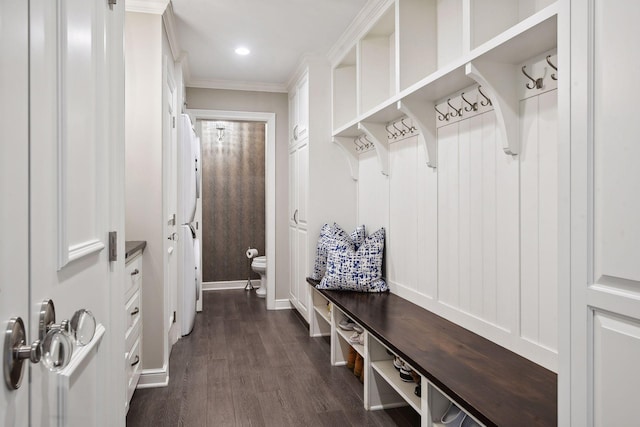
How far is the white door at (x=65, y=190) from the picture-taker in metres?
0.61

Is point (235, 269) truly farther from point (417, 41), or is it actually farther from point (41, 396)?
point (41, 396)

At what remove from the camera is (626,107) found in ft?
2.73

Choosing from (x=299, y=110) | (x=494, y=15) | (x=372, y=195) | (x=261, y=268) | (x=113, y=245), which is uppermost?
(x=299, y=110)

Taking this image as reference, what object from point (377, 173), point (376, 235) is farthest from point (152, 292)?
point (377, 173)

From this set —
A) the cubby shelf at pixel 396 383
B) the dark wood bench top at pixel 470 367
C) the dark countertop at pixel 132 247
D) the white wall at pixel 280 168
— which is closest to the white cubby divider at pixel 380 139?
the dark wood bench top at pixel 470 367

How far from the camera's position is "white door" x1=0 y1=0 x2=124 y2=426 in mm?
606

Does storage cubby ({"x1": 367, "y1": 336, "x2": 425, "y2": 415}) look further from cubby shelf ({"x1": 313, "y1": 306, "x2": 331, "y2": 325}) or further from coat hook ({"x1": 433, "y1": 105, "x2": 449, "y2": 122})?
coat hook ({"x1": 433, "y1": 105, "x2": 449, "y2": 122})

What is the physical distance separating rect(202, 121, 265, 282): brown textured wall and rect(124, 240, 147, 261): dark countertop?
3278mm

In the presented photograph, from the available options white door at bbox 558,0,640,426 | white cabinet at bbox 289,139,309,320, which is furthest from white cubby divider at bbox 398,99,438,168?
white cabinet at bbox 289,139,309,320

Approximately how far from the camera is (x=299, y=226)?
4.32m

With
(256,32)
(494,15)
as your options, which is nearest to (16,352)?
(494,15)

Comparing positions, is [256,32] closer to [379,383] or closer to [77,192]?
[379,383]

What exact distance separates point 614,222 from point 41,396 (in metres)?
1.09

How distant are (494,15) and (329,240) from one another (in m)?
2.18
